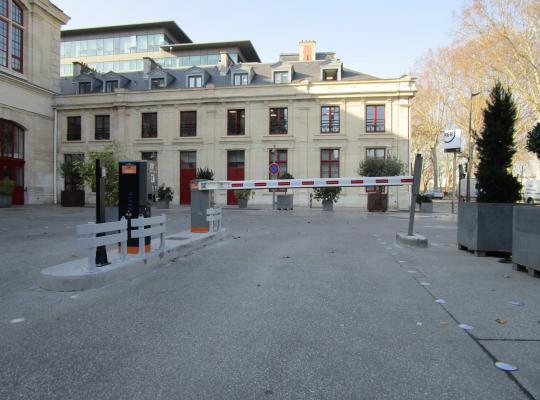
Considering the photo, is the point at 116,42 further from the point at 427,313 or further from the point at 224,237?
the point at 427,313

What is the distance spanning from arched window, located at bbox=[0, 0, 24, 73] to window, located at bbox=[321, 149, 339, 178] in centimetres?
2393

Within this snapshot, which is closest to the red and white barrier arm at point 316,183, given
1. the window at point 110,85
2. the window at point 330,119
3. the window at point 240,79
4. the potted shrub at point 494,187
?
the potted shrub at point 494,187

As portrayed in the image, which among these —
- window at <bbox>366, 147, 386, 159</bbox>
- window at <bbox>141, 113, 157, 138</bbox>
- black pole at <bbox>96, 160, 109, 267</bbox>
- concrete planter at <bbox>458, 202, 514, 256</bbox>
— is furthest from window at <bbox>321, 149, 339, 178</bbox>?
black pole at <bbox>96, 160, 109, 267</bbox>

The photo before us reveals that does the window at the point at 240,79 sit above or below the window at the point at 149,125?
above

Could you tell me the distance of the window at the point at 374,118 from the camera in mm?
33812

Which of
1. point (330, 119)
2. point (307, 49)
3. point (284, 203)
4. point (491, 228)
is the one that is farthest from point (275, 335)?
point (307, 49)

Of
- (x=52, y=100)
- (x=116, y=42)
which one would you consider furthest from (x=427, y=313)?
(x=116, y=42)

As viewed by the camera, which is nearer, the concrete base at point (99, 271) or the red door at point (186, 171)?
the concrete base at point (99, 271)

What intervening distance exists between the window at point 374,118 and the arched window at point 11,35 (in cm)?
2665

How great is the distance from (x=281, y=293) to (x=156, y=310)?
1600mm

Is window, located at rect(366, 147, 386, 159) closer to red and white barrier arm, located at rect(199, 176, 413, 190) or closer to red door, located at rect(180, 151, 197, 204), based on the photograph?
red door, located at rect(180, 151, 197, 204)

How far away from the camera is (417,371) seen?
10.3 feet

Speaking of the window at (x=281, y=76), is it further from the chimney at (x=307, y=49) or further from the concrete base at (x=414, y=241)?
the concrete base at (x=414, y=241)

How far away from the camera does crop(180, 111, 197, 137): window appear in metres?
36.2
